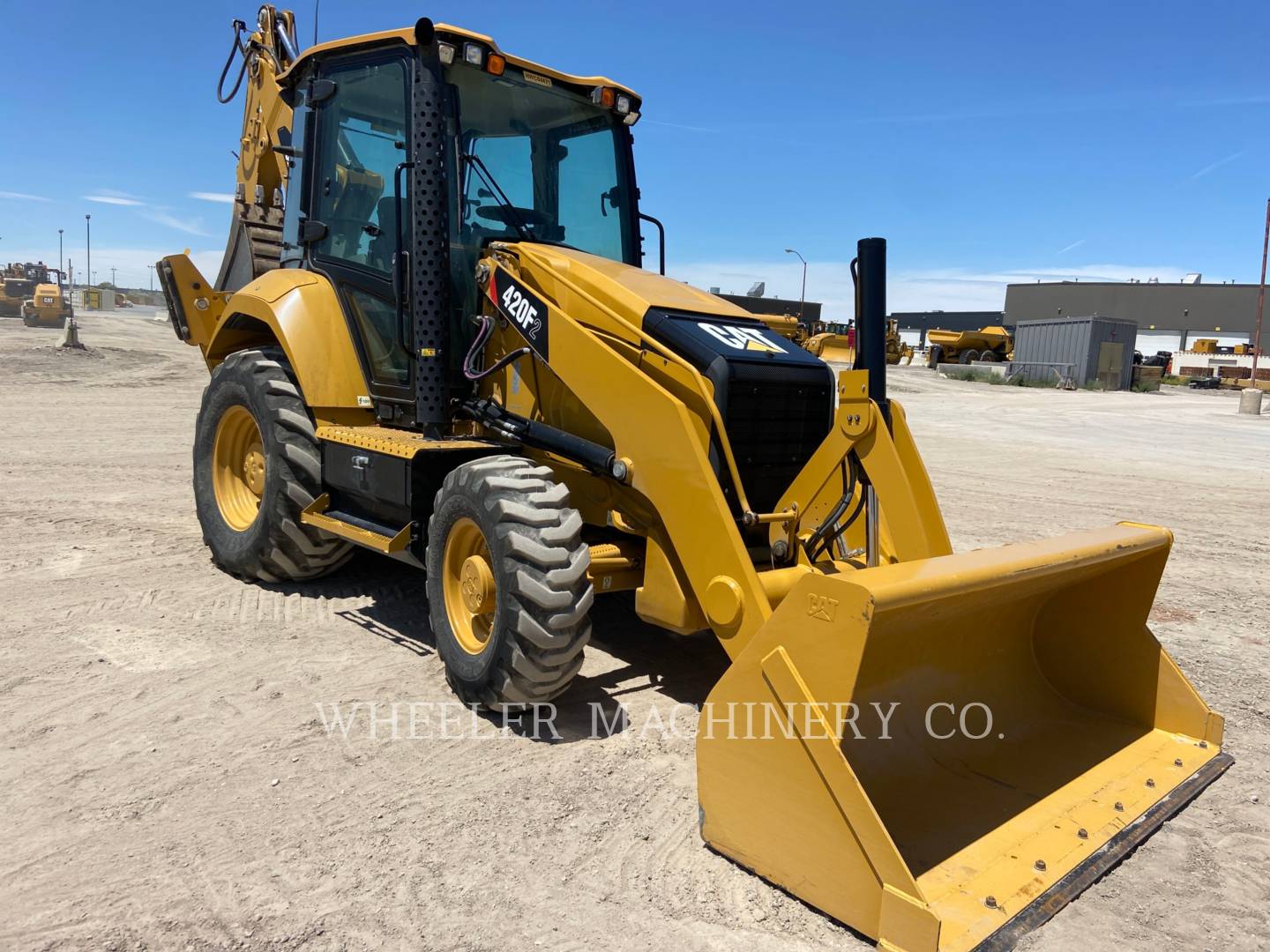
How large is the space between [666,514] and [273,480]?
2743 mm

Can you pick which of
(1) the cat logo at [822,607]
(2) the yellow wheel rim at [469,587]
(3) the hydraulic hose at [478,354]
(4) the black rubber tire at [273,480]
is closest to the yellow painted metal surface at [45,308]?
(4) the black rubber tire at [273,480]

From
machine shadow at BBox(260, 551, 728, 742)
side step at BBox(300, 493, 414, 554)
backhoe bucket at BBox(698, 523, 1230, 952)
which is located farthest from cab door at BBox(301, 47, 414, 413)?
backhoe bucket at BBox(698, 523, 1230, 952)

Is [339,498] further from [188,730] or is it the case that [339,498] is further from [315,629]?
[188,730]

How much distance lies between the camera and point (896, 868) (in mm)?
2527

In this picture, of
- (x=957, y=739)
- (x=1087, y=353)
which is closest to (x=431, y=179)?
(x=957, y=739)

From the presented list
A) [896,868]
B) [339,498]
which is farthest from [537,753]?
[339,498]

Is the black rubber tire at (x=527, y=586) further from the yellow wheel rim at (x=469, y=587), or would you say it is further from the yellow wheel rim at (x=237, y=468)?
the yellow wheel rim at (x=237, y=468)

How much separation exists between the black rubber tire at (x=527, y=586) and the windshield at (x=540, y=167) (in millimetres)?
1651

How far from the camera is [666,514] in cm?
385

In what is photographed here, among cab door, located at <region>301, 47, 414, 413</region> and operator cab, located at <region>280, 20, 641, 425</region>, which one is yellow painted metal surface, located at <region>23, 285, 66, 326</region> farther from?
cab door, located at <region>301, 47, 414, 413</region>

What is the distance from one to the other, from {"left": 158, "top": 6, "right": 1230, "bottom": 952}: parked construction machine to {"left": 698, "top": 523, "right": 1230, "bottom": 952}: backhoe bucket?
0.04 ft

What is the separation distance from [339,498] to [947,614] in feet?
11.7

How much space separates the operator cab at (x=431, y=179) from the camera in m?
4.70

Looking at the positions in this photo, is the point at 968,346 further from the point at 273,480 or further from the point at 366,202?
the point at 273,480
